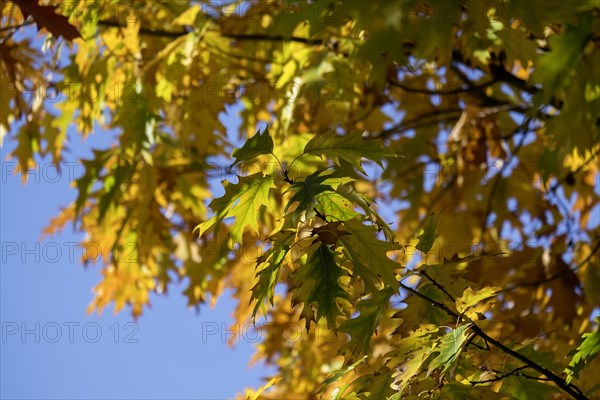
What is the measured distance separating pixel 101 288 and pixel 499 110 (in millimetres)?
2353

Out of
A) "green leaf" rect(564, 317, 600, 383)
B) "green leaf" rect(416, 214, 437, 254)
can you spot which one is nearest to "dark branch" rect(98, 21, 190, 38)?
"green leaf" rect(416, 214, 437, 254)

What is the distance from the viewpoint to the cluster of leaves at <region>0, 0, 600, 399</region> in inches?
66.7

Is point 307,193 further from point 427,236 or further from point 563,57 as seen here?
point 563,57

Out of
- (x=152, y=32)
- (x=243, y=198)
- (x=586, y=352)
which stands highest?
(x=152, y=32)

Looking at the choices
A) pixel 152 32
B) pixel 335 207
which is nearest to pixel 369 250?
pixel 335 207

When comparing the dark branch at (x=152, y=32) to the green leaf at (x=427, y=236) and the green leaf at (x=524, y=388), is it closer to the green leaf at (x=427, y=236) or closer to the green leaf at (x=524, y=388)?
the green leaf at (x=427, y=236)

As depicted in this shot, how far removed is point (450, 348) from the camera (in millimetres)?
1670

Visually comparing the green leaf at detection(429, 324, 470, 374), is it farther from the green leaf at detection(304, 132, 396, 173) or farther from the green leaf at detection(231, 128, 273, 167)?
the green leaf at detection(231, 128, 273, 167)

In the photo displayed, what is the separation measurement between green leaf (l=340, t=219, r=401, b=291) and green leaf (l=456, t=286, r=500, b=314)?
21 centimetres

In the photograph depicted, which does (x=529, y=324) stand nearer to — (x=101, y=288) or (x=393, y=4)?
(x=393, y=4)

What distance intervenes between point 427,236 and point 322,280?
0.96 ft

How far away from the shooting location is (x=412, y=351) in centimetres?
180

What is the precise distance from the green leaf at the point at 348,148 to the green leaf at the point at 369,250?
0.19 m

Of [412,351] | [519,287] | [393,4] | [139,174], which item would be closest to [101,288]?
[139,174]
